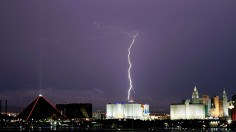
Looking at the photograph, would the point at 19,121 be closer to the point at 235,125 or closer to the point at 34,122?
the point at 34,122

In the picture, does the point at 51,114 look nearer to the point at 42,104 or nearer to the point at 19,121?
the point at 42,104

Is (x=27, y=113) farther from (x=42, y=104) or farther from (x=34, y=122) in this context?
(x=34, y=122)

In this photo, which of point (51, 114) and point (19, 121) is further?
point (19, 121)

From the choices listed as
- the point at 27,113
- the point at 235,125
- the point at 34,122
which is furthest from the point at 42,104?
the point at 235,125

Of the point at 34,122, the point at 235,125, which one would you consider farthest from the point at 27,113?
the point at 235,125

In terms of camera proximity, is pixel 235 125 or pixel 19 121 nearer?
pixel 235 125

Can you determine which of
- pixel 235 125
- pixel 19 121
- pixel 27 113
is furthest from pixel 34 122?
pixel 235 125

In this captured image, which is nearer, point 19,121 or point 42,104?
point 42,104

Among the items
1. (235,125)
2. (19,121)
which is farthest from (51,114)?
(235,125)
